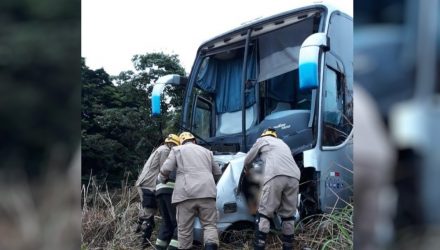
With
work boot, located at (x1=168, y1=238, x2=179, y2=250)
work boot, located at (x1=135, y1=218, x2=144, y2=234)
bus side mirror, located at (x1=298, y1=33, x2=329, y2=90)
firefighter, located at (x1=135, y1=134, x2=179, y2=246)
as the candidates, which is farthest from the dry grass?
bus side mirror, located at (x1=298, y1=33, x2=329, y2=90)

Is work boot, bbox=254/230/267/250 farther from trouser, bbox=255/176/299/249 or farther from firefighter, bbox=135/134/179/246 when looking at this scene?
firefighter, bbox=135/134/179/246

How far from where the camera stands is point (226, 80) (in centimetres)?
510

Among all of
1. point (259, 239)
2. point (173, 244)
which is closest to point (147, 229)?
point (173, 244)

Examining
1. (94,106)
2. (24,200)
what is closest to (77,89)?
(24,200)

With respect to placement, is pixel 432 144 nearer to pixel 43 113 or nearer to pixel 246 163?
pixel 43 113

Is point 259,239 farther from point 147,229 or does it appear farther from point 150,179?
point 150,179

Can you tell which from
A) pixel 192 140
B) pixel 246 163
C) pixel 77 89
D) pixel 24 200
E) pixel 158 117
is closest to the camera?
pixel 24 200

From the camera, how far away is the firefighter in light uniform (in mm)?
3600

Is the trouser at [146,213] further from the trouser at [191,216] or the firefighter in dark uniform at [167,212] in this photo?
the trouser at [191,216]

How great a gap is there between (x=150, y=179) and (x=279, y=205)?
4.84ft

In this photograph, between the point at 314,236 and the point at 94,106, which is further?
the point at 314,236

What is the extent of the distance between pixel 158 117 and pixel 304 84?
2.08 metres

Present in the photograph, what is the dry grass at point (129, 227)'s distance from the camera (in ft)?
9.96

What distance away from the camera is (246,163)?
383 centimetres
